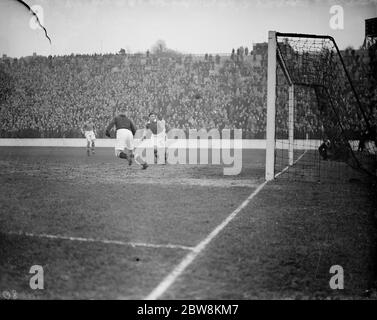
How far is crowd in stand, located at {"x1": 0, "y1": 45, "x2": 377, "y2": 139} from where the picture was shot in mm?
28094

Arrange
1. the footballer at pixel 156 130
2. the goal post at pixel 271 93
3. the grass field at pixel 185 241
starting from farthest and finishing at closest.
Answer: the footballer at pixel 156 130
the goal post at pixel 271 93
the grass field at pixel 185 241

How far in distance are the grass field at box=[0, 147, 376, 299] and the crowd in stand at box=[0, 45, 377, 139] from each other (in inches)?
758

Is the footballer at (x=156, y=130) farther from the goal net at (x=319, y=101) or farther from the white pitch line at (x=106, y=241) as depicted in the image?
the white pitch line at (x=106, y=241)

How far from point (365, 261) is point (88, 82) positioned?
107ft

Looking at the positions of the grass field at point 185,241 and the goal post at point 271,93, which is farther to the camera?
the goal post at point 271,93

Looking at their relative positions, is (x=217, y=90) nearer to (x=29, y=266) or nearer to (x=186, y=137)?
(x=186, y=137)

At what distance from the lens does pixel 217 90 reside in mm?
31766

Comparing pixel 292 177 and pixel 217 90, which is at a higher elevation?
pixel 217 90

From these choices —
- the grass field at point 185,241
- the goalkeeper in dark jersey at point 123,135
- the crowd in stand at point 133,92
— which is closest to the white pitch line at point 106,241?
the grass field at point 185,241

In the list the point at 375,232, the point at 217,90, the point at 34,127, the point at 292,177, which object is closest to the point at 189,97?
the point at 217,90

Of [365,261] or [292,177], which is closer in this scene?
[365,261]

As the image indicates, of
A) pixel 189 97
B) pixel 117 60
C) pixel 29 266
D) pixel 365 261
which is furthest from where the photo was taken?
pixel 117 60

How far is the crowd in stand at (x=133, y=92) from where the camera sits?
1106 inches

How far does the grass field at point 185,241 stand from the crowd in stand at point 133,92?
19.3m
